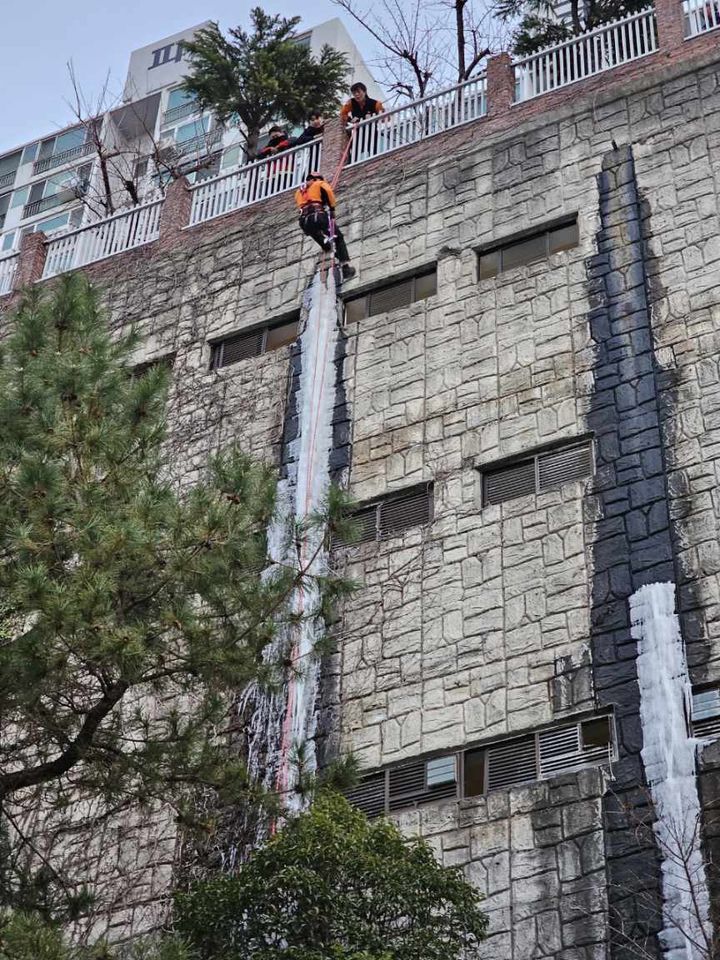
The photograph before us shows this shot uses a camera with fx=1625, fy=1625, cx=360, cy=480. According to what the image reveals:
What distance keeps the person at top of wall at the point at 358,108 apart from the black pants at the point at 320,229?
238 cm

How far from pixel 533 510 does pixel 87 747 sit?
5167mm

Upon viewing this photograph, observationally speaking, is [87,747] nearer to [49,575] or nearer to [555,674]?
[49,575]

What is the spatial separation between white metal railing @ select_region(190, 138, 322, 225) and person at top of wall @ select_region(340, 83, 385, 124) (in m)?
0.44

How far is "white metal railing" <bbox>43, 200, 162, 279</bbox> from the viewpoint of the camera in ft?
63.6

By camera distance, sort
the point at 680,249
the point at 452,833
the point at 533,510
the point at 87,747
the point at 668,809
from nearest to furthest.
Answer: the point at 87,747 → the point at 668,809 → the point at 452,833 → the point at 533,510 → the point at 680,249

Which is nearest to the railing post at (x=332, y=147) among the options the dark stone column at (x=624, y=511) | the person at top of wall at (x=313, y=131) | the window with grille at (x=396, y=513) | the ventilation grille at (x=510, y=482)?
the person at top of wall at (x=313, y=131)

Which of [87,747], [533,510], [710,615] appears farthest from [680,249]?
[87,747]

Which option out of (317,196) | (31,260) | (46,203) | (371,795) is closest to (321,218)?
(317,196)

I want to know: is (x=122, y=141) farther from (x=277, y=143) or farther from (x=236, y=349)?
(x=236, y=349)

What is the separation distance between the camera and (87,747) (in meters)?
9.71

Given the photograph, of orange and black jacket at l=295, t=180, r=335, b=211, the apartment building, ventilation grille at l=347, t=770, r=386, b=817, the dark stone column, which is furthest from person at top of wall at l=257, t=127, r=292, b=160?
the apartment building

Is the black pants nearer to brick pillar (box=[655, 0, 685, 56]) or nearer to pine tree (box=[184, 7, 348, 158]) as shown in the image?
brick pillar (box=[655, 0, 685, 56])

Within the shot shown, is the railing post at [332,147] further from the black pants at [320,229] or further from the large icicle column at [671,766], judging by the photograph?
the large icicle column at [671,766]

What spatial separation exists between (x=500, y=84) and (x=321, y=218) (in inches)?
107
